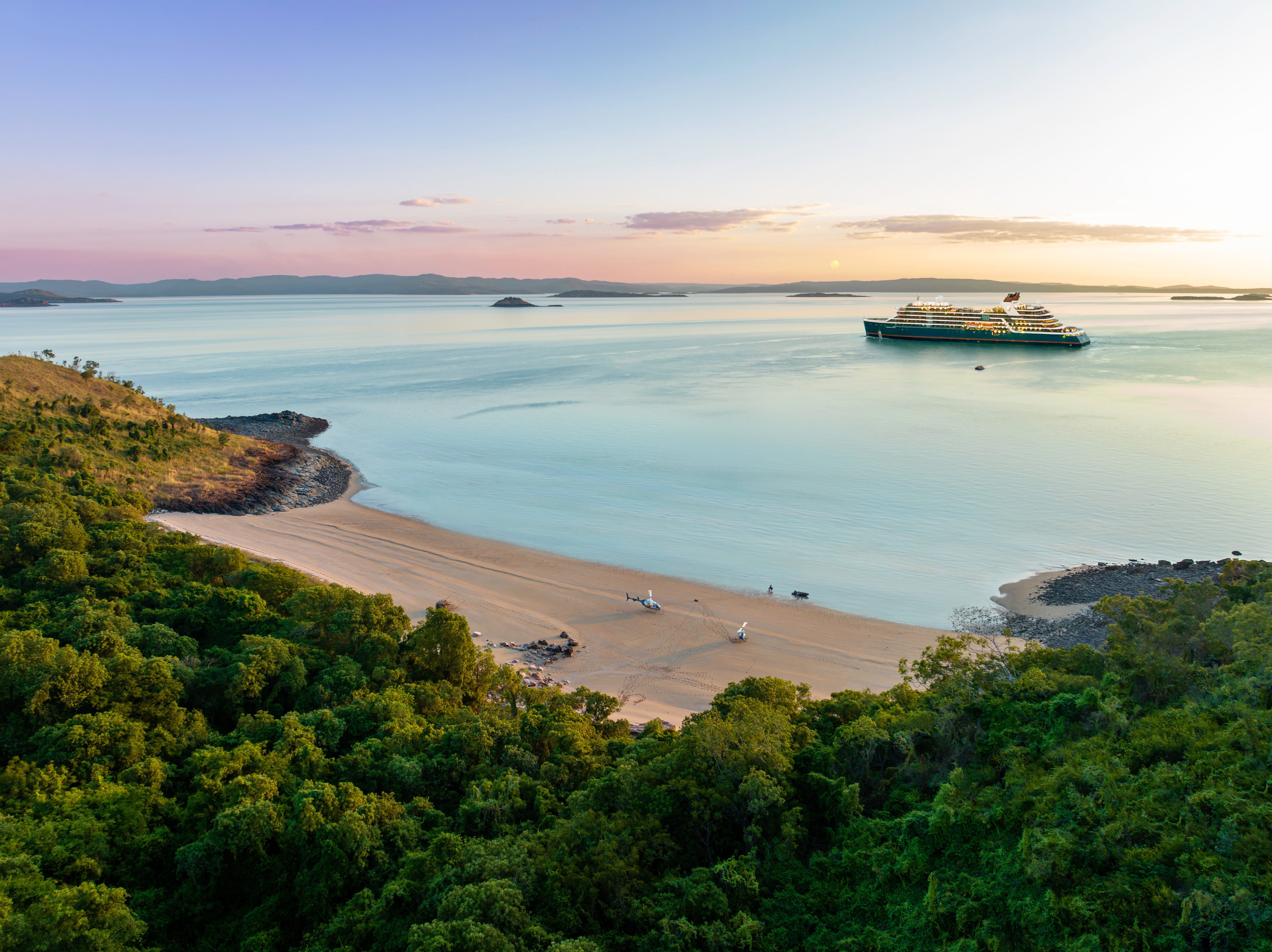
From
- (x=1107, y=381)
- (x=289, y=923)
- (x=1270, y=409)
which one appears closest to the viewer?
(x=289, y=923)

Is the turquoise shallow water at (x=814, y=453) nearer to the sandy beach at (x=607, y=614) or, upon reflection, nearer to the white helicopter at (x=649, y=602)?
the sandy beach at (x=607, y=614)

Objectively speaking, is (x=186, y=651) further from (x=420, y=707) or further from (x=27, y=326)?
(x=27, y=326)

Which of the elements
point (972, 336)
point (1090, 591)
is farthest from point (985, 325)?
point (1090, 591)

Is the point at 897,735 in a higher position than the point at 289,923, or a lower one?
higher

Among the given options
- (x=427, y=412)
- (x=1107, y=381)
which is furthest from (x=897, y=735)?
(x=1107, y=381)

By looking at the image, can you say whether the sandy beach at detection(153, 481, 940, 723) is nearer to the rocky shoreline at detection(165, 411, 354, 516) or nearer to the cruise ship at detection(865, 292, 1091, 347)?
the rocky shoreline at detection(165, 411, 354, 516)

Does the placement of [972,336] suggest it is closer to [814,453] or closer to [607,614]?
[814,453]

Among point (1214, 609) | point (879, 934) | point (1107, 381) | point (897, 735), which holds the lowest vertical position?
point (879, 934)

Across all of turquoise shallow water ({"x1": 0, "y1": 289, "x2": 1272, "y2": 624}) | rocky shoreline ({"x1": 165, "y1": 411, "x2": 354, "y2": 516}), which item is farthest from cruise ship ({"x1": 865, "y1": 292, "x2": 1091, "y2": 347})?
rocky shoreline ({"x1": 165, "y1": 411, "x2": 354, "y2": 516})
